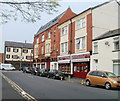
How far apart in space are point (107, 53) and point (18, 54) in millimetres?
52997

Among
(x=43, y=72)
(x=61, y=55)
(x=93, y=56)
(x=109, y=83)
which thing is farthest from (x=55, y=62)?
(x=109, y=83)

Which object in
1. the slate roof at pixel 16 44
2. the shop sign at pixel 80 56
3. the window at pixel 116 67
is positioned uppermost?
the slate roof at pixel 16 44

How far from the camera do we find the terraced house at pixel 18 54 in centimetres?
6638

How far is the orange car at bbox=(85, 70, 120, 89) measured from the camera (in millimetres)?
13933

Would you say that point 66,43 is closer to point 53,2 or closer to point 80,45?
point 80,45

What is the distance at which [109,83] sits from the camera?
1414 centimetres

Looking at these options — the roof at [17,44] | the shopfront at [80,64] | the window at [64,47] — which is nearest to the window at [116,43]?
the shopfront at [80,64]

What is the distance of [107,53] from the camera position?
2039 centimetres

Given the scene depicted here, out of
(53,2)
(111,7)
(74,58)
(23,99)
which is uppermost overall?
(111,7)

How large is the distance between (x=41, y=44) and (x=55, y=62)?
9905mm

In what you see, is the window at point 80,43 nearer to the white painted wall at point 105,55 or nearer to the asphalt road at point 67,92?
the white painted wall at point 105,55

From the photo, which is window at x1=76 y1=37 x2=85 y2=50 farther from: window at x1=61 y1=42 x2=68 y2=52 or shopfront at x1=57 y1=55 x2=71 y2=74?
window at x1=61 y1=42 x2=68 y2=52

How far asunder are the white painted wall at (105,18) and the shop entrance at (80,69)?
456 cm

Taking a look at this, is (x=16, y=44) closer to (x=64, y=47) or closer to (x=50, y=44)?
(x=50, y=44)
